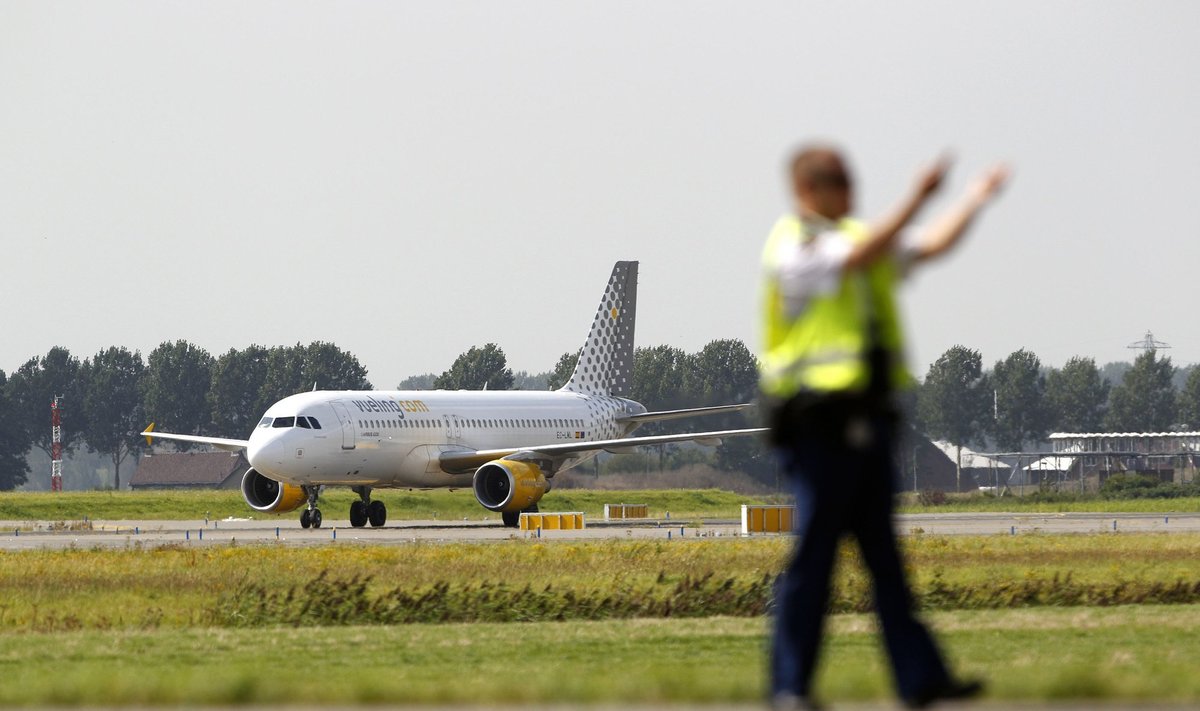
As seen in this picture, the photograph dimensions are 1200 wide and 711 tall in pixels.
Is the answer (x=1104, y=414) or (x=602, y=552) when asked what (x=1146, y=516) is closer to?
(x=602, y=552)

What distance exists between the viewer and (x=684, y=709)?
740 centimetres

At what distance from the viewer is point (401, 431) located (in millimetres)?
48562

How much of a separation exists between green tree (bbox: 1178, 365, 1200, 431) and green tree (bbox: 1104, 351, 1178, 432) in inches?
34.6

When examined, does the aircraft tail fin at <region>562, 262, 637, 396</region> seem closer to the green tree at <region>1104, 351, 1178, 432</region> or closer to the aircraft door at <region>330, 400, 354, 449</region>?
the aircraft door at <region>330, 400, 354, 449</region>

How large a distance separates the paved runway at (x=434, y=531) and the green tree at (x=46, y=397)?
93.1m

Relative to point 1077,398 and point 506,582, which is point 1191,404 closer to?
point 1077,398

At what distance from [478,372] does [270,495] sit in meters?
92.2

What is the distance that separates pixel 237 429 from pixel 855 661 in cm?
13207

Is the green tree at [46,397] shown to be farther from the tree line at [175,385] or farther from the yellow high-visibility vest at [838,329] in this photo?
the yellow high-visibility vest at [838,329]

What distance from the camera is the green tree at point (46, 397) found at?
14438cm

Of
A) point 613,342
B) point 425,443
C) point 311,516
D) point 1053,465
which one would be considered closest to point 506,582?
point 311,516

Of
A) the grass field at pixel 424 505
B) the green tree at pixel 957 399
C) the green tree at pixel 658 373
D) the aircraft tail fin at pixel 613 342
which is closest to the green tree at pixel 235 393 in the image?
the green tree at pixel 658 373

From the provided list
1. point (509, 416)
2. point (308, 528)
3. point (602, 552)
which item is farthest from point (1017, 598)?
point (509, 416)

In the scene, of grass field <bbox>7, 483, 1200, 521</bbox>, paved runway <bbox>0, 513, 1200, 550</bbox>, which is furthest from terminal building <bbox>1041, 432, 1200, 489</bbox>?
paved runway <bbox>0, 513, 1200, 550</bbox>
